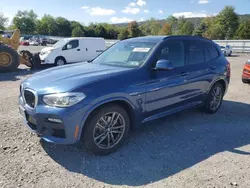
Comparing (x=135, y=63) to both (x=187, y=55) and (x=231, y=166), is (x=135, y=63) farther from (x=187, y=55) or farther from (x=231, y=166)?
(x=231, y=166)

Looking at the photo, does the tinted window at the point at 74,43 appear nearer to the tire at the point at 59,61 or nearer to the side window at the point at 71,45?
the side window at the point at 71,45

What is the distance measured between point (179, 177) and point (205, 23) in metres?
84.5

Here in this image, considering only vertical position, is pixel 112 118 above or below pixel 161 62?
below

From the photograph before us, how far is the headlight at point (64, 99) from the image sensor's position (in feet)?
10.2

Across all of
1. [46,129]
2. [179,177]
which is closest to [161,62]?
[179,177]

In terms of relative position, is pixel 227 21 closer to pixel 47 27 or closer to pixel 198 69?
pixel 47 27

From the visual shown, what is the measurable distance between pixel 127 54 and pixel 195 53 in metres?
1.52

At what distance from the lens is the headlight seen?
309 cm

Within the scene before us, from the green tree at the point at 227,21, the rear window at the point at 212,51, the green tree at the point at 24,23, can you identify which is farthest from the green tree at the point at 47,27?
the rear window at the point at 212,51

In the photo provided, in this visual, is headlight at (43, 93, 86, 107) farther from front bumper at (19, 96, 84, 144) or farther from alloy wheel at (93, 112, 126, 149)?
alloy wheel at (93, 112, 126, 149)

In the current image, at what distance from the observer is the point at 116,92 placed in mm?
3418

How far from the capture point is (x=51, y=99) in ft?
10.3

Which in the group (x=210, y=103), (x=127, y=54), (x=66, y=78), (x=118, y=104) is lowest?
(x=210, y=103)

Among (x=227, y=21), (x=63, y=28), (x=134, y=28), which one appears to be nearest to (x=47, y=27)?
(x=63, y=28)
